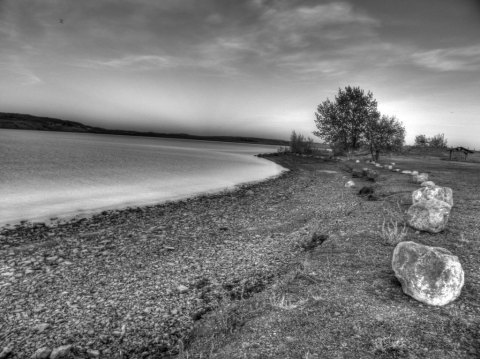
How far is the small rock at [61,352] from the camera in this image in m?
4.70

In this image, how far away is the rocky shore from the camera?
5.12 meters

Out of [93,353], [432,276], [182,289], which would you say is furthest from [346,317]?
[93,353]

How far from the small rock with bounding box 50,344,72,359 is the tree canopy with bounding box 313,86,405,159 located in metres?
47.7

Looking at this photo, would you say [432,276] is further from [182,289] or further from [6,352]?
[6,352]

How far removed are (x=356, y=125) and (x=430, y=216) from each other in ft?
147

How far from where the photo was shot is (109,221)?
43.9 feet

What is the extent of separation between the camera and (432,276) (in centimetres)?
490

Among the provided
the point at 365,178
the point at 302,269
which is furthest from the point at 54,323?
the point at 365,178

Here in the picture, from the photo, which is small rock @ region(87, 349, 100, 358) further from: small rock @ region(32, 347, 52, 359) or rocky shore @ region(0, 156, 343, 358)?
small rock @ region(32, 347, 52, 359)

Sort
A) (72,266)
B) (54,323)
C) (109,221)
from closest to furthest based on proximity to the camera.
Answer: (54,323), (72,266), (109,221)

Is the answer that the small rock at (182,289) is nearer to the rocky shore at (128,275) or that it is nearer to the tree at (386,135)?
the rocky shore at (128,275)

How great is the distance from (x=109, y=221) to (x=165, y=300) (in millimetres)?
8570

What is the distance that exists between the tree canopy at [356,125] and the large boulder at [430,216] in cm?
3932

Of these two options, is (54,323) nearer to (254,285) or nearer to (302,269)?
(254,285)
